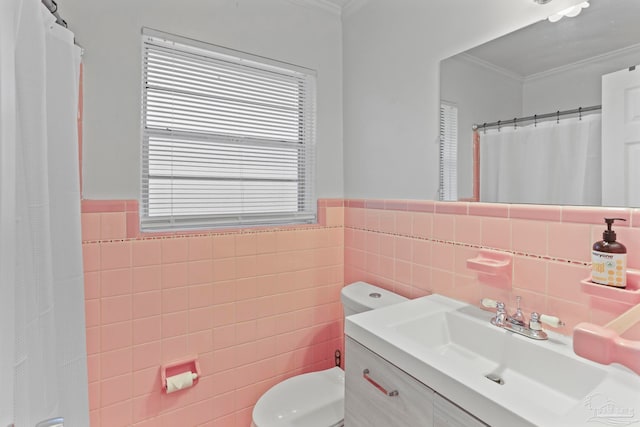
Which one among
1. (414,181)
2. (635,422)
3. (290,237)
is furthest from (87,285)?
(635,422)

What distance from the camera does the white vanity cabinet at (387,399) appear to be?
2.61ft

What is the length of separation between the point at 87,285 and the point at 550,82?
1.93m

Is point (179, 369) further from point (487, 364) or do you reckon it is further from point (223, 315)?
point (487, 364)

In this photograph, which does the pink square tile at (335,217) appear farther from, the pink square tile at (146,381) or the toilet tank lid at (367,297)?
the pink square tile at (146,381)

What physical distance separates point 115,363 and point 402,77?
1904mm

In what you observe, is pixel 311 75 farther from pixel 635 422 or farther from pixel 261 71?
pixel 635 422

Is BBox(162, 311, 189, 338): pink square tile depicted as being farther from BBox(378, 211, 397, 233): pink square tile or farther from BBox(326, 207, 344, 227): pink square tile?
BBox(378, 211, 397, 233): pink square tile

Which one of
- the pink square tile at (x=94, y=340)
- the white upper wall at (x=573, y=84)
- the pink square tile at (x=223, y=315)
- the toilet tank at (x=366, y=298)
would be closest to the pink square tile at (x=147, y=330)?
the pink square tile at (x=94, y=340)

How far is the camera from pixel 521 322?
3.42 feet

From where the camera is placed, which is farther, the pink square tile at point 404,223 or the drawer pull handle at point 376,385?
the pink square tile at point 404,223

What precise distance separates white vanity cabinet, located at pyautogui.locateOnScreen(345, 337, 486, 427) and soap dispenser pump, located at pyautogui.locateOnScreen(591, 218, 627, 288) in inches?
21.0

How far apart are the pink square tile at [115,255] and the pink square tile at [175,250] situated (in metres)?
0.14

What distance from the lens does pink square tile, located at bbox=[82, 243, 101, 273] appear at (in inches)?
50.8

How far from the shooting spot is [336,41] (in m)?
1.97
